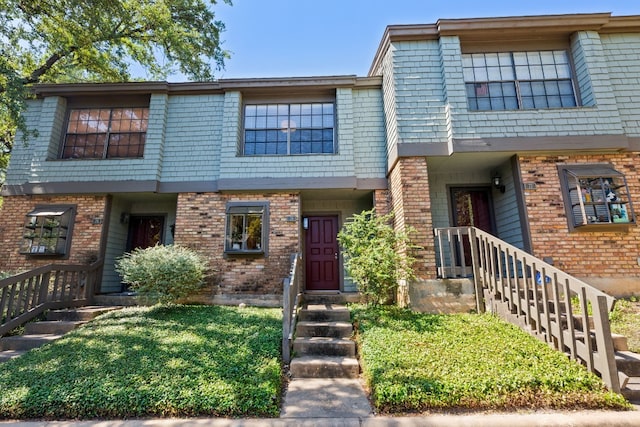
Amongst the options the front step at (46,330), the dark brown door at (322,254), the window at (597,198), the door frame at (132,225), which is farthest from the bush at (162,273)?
the window at (597,198)

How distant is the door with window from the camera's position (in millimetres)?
7934

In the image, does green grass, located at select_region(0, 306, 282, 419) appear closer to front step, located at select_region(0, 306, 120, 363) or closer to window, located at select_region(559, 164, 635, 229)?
front step, located at select_region(0, 306, 120, 363)

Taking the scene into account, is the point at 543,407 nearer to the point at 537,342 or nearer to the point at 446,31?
the point at 537,342

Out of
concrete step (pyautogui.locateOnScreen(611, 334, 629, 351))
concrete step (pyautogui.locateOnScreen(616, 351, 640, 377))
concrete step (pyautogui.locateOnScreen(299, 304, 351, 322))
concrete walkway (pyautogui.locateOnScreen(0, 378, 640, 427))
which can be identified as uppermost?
concrete step (pyautogui.locateOnScreen(299, 304, 351, 322))

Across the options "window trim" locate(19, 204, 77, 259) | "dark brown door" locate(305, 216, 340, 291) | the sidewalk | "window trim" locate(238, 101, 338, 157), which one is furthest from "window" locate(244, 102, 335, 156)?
the sidewalk

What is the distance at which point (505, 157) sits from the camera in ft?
22.8

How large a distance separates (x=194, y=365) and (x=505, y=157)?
731cm

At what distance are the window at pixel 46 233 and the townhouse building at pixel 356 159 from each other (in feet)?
0.11

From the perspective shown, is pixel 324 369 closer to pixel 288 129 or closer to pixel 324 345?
pixel 324 345

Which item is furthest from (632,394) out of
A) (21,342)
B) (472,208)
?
(21,342)

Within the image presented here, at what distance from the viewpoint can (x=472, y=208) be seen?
8.07m

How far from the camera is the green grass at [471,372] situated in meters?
3.14

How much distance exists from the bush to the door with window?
21.5ft

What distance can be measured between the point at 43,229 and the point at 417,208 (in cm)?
921
